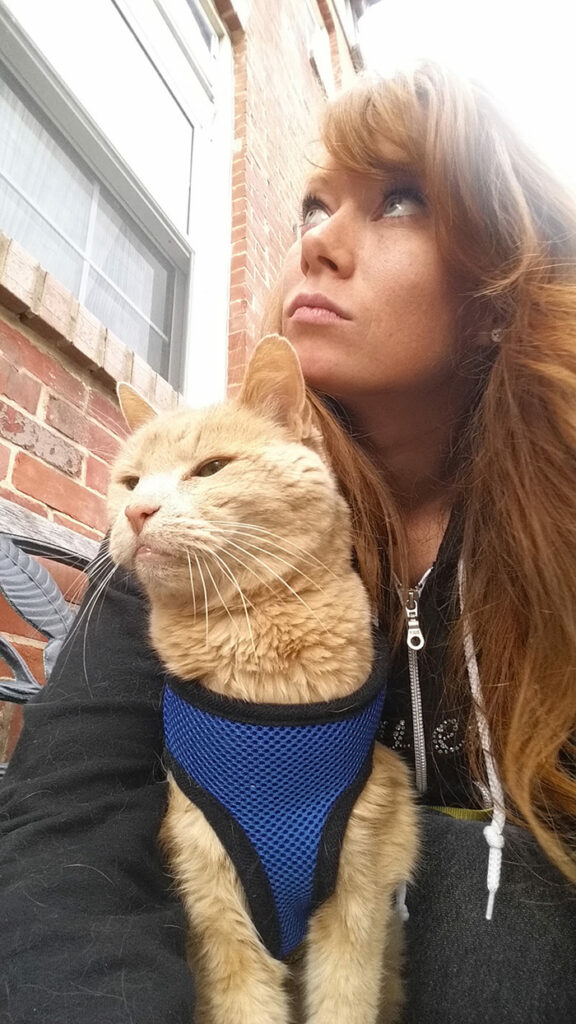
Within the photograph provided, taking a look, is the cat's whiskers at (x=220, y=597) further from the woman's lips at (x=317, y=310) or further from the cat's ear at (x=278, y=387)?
the woman's lips at (x=317, y=310)

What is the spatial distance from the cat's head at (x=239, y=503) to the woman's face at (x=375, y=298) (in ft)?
0.56

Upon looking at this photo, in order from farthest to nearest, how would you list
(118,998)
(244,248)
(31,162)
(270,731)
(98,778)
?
(244,248)
(31,162)
(98,778)
(270,731)
(118,998)

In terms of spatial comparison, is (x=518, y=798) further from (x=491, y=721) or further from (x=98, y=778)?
(x=98, y=778)

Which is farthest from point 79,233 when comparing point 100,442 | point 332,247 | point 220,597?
point 220,597

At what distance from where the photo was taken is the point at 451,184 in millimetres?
1098

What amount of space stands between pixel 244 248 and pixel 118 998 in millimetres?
3035

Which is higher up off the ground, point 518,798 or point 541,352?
point 541,352

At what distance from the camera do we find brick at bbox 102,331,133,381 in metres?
1.98

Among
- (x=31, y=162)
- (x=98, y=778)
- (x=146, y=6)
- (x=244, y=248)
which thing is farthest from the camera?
(x=244, y=248)

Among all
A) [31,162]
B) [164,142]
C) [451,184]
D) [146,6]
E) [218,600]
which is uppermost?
[146,6]

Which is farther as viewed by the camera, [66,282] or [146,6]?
[146,6]

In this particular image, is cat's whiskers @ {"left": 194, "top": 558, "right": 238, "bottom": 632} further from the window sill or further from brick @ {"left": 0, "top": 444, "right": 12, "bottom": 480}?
the window sill

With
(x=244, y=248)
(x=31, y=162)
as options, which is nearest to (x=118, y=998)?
(x=31, y=162)

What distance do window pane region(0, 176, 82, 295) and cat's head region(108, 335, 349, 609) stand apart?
1314 millimetres
